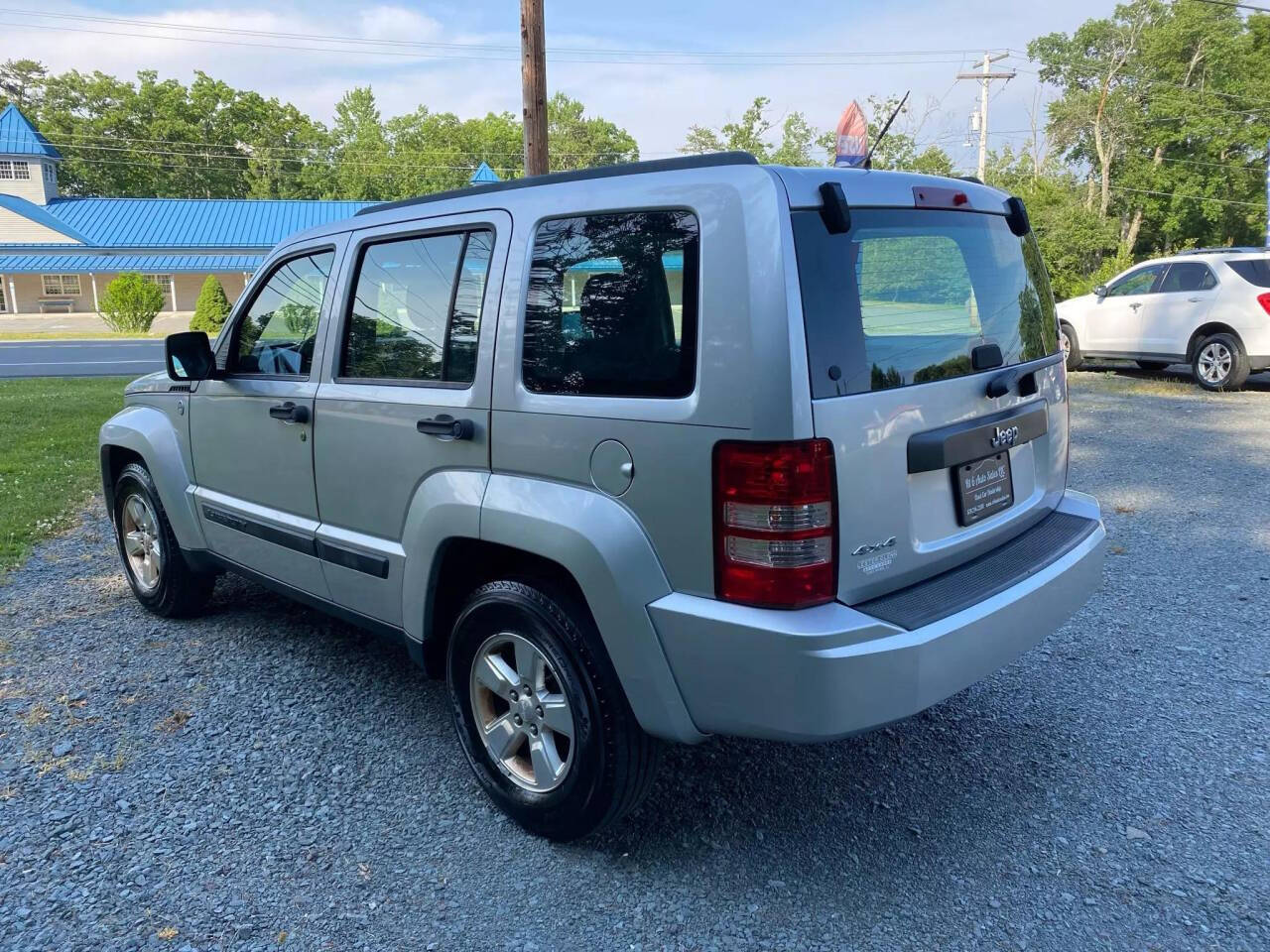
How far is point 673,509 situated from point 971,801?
65.2 inches

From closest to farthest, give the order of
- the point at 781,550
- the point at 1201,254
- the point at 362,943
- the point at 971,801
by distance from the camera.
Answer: the point at 781,550 < the point at 362,943 < the point at 971,801 < the point at 1201,254

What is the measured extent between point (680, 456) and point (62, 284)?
5468cm

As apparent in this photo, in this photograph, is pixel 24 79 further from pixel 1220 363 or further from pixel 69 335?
pixel 1220 363

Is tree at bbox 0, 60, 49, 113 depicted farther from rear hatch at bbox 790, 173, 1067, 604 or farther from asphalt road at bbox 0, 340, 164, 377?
rear hatch at bbox 790, 173, 1067, 604

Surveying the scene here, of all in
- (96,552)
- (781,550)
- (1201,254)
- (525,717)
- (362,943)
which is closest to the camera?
(781,550)

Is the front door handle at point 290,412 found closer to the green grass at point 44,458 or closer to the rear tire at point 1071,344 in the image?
the green grass at point 44,458

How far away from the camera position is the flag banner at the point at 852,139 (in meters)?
3.19

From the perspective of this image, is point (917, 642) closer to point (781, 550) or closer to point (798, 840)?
point (781, 550)

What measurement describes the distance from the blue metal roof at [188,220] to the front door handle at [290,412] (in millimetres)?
42956

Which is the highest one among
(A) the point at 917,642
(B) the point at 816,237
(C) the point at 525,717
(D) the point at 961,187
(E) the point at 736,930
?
(D) the point at 961,187

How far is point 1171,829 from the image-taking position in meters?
3.01

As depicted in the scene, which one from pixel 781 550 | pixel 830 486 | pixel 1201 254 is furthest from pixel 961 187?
pixel 1201 254

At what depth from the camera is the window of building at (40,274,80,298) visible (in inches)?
1858

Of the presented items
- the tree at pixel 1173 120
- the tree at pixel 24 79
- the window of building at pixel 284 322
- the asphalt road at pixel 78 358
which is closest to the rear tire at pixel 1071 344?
the window of building at pixel 284 322
